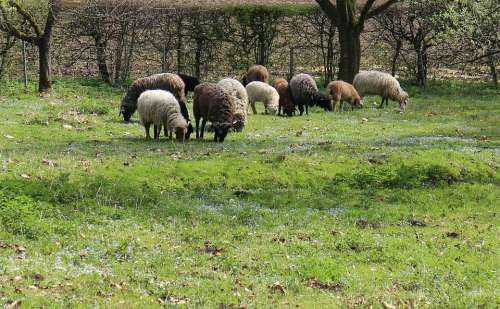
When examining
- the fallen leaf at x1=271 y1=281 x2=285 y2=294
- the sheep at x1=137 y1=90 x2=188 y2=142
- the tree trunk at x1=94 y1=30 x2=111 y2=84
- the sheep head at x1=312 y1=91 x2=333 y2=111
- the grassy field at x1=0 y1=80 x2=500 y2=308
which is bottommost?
the fallen leaf at x1=271 y1=281 x2=285 y2=294

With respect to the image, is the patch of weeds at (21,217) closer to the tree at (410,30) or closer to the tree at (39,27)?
the tree at (39,27)

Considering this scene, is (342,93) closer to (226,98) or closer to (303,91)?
(303,91)

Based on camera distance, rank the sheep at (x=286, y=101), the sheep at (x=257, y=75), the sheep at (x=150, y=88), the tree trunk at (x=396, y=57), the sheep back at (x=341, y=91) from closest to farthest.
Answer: the sheep at (x=150, y=88), the sheep at (x=286, y=101), the sheep back at (x=341, y=91), the sheep at (x=257, y=75), the tree trunk at (x=396, y=57)

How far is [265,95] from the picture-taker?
29156 millimetres

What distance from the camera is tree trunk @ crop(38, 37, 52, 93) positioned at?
29875mm

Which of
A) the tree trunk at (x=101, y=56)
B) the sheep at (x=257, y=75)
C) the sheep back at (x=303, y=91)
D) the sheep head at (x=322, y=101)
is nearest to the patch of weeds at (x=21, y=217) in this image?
the sheep back at (x=303, y=91)

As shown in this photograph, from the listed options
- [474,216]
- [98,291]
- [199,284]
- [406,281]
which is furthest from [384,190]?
[98,291]

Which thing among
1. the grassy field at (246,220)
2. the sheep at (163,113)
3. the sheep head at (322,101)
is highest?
the sheep head at (322,101)

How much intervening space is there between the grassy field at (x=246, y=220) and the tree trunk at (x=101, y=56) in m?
14.3

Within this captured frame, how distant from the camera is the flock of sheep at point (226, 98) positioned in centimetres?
2022

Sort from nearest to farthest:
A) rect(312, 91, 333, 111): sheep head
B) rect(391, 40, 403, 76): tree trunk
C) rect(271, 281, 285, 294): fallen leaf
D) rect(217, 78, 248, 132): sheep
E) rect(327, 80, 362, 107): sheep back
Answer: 1. rect(271, 281, 285, 294): fallen leaf
2. rect(217, 78, 248, 132): sheep
3. rect(312, 91, 333, 111): sheep head
4. rect(327, 80, 362, 107): sheep back
5. rect(391, 40, 403, 76): tree trunk

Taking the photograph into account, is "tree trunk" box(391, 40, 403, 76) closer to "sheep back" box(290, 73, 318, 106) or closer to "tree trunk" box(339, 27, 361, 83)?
"tree trunk" box(339, 27, 361, 83)

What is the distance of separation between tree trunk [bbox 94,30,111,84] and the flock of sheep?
337 inches

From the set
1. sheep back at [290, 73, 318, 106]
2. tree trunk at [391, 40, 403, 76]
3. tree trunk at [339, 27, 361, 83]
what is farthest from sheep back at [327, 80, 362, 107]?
tree trunk at [391, 40, 403, 76]
